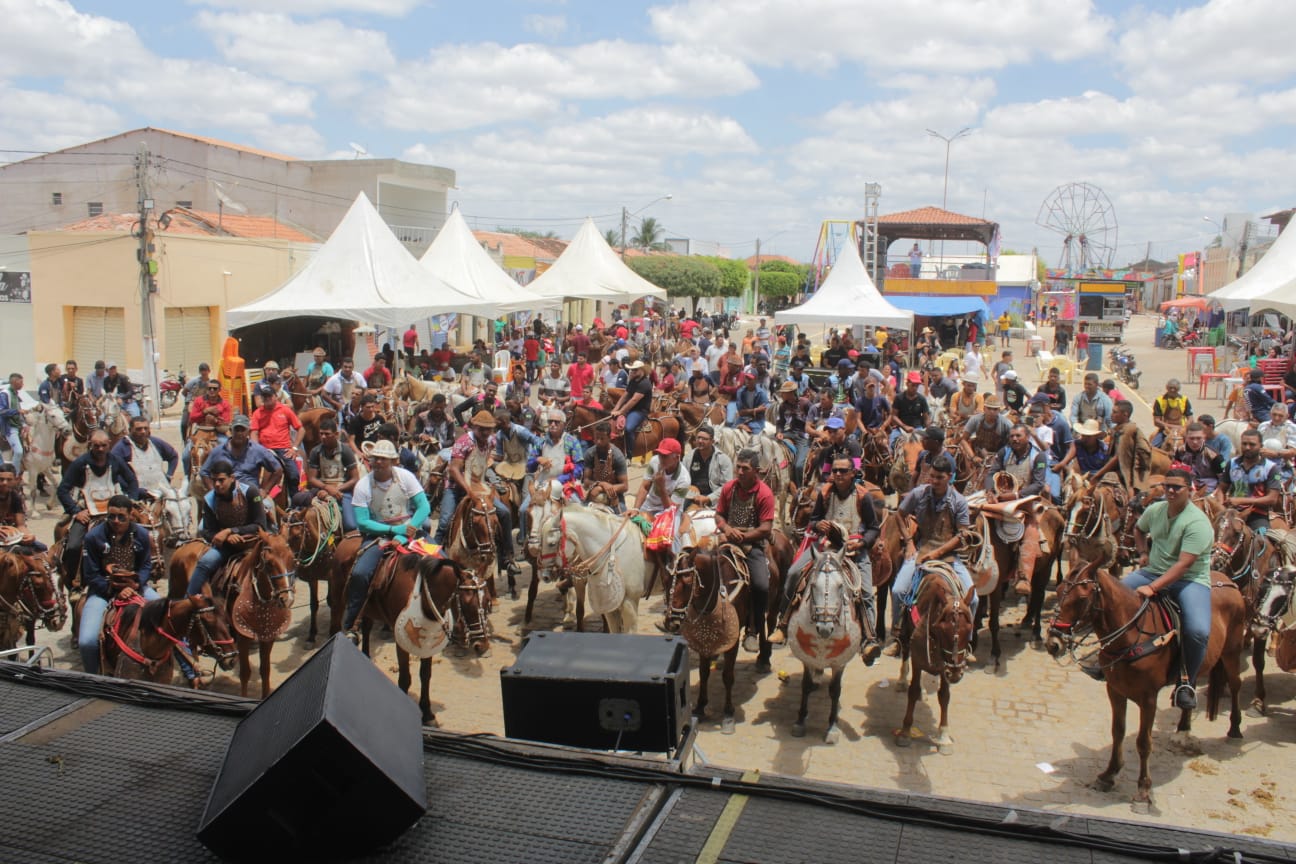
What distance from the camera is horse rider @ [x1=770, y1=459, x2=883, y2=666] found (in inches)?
318

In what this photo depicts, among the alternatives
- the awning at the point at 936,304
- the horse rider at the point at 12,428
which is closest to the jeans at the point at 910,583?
the horse rider at the point at 12,428

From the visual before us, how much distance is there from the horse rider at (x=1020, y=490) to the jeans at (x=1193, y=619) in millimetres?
1511

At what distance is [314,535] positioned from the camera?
971cm

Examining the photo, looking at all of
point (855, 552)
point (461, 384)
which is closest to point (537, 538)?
point (855, 552)

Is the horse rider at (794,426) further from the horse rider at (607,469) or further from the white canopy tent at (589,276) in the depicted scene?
the white canopy tent at (589,276)

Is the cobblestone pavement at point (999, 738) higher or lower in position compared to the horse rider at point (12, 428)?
lower

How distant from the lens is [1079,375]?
32625 millimetres

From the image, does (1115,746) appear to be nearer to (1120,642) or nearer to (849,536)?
(1120,642)

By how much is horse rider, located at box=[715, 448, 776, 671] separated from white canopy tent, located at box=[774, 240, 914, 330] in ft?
49.2

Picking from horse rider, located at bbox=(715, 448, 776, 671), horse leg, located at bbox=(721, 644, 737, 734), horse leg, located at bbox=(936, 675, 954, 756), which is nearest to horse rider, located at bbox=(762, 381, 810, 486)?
horse rider, located at bbox=(715, 448, 776, 671)

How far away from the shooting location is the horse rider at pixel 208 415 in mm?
12350

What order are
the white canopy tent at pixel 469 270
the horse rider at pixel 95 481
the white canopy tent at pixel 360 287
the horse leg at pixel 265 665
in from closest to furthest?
the horse leg at pixel 265 665
the horse rider at pixel 95 481
the white canopy tent at pixel 360 287
the white canopy tent at pixel 469 270

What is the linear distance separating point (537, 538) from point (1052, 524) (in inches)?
208

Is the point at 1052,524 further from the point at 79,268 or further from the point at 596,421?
the point at 79,268
